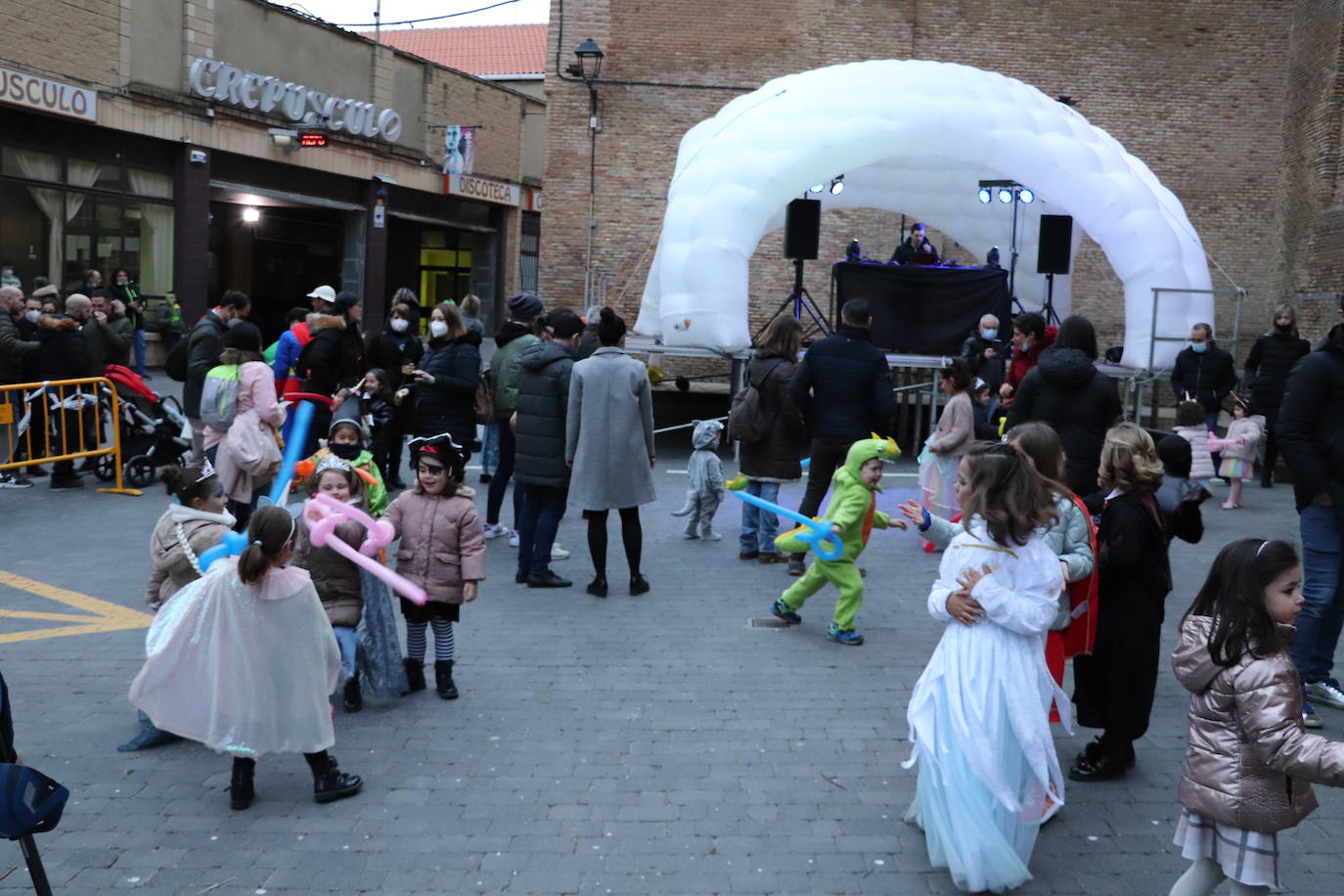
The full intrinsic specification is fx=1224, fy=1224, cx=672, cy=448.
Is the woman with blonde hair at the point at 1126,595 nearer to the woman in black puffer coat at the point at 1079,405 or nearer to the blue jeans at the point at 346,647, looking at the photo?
the woman in black puffer coat at the point at 1079,405

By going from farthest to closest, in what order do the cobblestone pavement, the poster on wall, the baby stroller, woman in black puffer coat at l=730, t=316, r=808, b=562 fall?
1. the poster on wall
2. the baby stroller
3. woman in black puffer coat at l=730, t=316, r=808, b=562
4. the cobblestone pavement

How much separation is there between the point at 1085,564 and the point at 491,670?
324 cm

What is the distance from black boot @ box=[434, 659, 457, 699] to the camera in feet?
20.1

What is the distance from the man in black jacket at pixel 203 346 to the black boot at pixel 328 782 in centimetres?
528

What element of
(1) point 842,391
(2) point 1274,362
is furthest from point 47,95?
(2) point 1274,362

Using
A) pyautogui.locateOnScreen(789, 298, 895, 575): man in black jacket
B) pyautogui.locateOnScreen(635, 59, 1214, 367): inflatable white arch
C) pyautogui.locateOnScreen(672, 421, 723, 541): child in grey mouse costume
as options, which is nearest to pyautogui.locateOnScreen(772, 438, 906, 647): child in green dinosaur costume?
pyautogui.locateOnScreen(789, 298, 895, 575): man in black jacket

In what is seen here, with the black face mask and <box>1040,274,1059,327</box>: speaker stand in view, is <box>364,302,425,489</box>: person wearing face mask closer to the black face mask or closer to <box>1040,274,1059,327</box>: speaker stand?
the black face mask

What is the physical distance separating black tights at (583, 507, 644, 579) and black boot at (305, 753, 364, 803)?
11.2 ft

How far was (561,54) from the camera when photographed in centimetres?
2211

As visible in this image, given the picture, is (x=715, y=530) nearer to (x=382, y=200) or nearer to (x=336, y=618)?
(x=336, y=618)

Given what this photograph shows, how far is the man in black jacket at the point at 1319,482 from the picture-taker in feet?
19.0

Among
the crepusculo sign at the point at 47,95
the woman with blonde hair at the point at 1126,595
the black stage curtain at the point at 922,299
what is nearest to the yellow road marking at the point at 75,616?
the woman with blonde hair at the point at 1126,595

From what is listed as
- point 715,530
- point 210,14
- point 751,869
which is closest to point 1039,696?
point 751,869

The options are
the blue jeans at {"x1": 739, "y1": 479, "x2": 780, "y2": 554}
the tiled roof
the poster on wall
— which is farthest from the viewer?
the tiled roof
